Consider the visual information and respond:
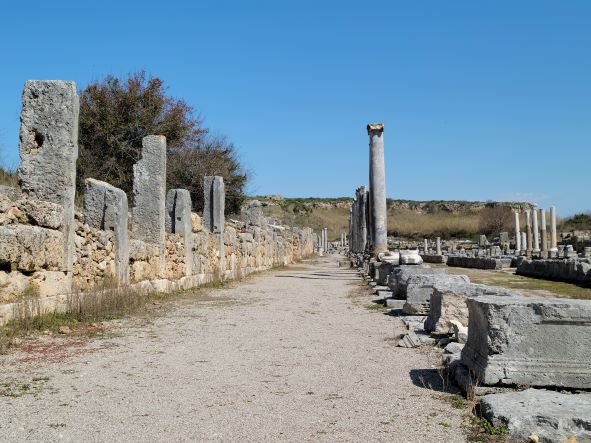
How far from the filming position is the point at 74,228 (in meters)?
9.45

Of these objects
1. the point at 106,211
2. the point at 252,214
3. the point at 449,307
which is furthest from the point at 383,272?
the point at 252,214

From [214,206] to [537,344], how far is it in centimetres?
1508

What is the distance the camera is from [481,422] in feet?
13.5

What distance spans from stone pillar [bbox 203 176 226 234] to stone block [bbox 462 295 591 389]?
14893 millimetres

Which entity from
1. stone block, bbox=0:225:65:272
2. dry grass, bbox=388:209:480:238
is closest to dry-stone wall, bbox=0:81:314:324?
stone block, bbox=0:225:65:272

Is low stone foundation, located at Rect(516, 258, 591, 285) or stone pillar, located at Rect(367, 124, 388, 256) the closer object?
low stone foundation, located at Rect(516, 258, 591, 285)

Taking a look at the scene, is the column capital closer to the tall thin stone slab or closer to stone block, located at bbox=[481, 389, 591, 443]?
the tall thin stone slab

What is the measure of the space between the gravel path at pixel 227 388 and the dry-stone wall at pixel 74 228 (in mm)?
1191

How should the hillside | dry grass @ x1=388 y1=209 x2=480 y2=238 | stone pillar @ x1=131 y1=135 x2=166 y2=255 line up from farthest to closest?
1. the hillside
2. dry grass @ x1=388 y1=209 x2=480 y2=238
3. stone pillar @ x1=131 y1=135 x2=166 y2=255

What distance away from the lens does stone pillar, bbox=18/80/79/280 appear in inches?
Answer: 358

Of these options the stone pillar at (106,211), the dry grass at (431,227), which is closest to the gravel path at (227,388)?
the stone pillar at (106,211)

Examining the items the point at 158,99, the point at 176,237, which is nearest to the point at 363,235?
the point at 158,99

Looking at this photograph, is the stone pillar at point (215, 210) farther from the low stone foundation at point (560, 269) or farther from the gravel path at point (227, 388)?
the gravel path at point (227, 388)

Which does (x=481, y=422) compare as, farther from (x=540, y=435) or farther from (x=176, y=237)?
(x=176, y=237)
